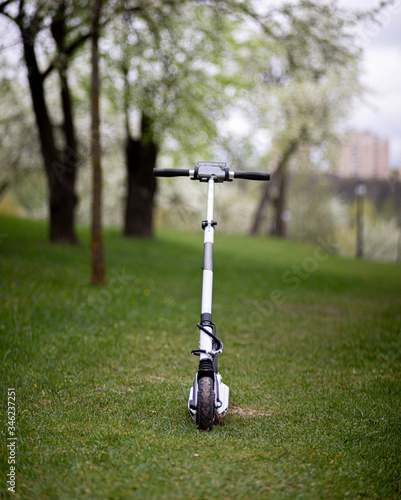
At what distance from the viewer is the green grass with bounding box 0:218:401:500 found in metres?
2.81

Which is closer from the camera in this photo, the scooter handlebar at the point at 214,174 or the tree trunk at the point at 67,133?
the scooter handlebar at the point at 214,174

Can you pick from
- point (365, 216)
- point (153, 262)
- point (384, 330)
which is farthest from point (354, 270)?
point (365, 216)

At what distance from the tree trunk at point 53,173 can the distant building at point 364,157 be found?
9548 mm

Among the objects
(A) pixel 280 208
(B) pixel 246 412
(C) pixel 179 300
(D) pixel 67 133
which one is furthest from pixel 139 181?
(A) pixel 280 208

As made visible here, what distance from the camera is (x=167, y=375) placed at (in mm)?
4852

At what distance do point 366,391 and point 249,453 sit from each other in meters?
1.87

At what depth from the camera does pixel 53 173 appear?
12.3 metres

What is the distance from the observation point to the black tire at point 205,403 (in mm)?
3344

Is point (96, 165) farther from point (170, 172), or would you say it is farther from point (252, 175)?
point (252, 175)

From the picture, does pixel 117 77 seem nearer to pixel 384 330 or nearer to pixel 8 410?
pixel 384 330

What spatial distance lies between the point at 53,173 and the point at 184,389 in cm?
927

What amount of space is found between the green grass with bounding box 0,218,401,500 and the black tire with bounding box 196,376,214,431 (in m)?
0.09

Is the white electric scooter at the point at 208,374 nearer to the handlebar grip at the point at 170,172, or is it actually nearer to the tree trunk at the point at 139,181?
the handlebar grip at the point at 170,172

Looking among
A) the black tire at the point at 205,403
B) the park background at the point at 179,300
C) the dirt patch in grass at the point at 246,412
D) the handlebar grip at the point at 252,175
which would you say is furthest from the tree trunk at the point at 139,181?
the black tire at the point at 205,403
